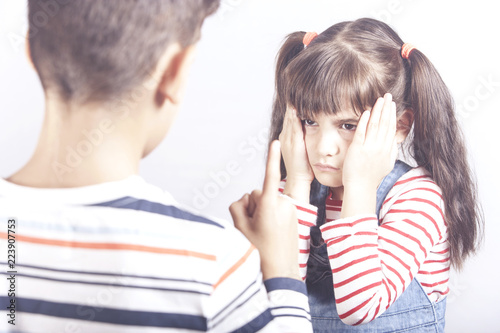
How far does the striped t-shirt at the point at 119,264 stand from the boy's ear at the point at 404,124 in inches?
14.5

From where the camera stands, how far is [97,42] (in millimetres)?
446

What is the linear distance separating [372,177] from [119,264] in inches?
13.3

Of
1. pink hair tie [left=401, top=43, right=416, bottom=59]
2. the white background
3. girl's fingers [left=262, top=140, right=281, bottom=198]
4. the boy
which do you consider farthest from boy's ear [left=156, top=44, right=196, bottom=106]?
pink hair tie [left=401, top=43, right=416, bottom=59]

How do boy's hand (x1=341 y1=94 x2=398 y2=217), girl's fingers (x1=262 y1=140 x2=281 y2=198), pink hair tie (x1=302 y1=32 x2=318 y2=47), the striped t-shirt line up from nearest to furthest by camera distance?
the striped t-shirt < girl's fingers (x1=262 y1=140 x2=281 y2=198) < boy's hand (x1=341 y1=94 x2=398 y2=217) < pink hair tie (x1=302 y1=32 x2=318 y2=47)

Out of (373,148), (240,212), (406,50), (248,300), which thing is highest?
(406,50)

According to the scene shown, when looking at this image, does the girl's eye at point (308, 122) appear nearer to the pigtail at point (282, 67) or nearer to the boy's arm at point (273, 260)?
the pigtail at point (282, 67)

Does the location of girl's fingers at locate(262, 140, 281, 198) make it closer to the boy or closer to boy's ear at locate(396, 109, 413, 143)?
the boy

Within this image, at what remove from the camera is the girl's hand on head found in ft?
2.19

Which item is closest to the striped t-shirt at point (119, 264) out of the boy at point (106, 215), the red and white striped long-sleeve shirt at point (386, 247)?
the boy at point (106, 215)

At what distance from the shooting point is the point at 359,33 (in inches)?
29.5

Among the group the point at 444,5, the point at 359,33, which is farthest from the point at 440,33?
the point at 359,33

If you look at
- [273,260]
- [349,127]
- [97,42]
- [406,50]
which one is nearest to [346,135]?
[349,127]

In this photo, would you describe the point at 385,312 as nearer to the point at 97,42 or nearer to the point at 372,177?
the point at 372,177

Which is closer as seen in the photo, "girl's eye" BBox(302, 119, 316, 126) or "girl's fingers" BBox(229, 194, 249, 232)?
"girl's fingers" BBox(229, 194, 249, 232)
